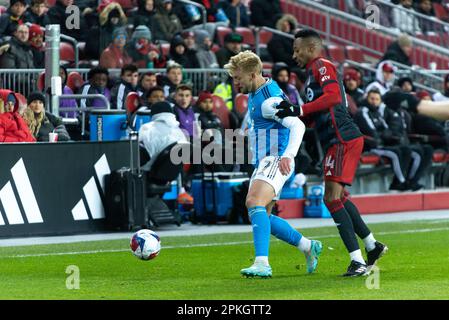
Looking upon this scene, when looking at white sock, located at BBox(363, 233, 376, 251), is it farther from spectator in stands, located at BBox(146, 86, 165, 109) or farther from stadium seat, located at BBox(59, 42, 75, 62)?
stadium seat, located at BBox(59, 42, 75, 62)

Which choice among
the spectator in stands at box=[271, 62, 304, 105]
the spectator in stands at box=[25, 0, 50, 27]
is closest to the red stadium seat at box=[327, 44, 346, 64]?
the spectator in stands at box=[271, 62, 304, 105]

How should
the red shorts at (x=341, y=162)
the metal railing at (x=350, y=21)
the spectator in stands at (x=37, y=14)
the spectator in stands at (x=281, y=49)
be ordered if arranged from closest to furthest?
the red shorts at (x=341, y=162) → the spectator in stands at (x=37, y=14) → the spectator in stands at (x=281, y=49) → the metal railing at (x=350, y=21)

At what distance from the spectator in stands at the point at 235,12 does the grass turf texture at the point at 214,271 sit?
9.80 m

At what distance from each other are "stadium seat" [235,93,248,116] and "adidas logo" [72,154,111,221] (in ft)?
15.6

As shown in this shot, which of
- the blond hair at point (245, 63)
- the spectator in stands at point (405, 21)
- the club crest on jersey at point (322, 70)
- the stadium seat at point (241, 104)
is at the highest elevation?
the spectator in stands at point (405, 21)

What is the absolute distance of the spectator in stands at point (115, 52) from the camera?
21969mm

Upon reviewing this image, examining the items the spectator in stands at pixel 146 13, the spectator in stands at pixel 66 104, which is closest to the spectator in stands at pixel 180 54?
the spectator in stands at pixel 146 13

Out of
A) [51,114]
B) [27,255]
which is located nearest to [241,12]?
[51,114]

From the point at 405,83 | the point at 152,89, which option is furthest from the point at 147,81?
the point at 405,83

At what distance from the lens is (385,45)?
29.7 metres

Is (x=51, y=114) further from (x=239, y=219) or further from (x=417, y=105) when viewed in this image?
(x=417, y=105)

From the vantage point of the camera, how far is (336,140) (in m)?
12.5

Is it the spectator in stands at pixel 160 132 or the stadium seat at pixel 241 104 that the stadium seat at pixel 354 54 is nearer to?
the stadium seat at pixel 241 104
